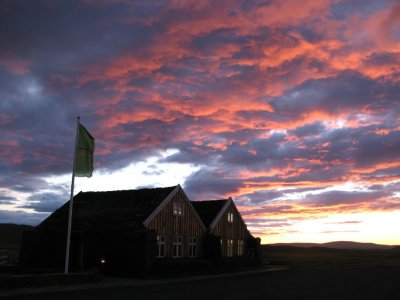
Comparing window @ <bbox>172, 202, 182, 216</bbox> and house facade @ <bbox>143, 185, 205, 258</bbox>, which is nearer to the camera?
house facade @ <bbox>143, 185, 205, 258</bbox>

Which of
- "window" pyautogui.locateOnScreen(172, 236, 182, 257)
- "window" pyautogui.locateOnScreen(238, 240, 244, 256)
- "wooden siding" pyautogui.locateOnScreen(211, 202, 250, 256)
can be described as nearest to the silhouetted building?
"window" pyautogui.locateOnScreen(172, 236, 182, 257)

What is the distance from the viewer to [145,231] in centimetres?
3266

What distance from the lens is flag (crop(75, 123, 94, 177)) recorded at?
27139 mm

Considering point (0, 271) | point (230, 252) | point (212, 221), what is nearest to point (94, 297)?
point (0, 271)

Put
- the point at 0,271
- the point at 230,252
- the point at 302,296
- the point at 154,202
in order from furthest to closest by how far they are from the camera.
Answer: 1. the point at 230,252
2. the point at 154,202
3. the point at 0,271
4. the point at 302,296

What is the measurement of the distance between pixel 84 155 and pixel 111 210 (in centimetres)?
1174

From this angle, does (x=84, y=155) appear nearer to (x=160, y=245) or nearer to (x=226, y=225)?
(x=160, y=245)

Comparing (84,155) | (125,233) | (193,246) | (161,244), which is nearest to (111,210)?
(125,233)

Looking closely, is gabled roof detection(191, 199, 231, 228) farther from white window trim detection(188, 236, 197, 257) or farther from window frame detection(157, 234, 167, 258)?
window frame detection(157, 234, 167, 258)

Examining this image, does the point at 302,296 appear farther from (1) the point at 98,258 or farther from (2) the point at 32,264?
(2) the point at 32,264

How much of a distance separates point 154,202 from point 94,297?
17.3 metres

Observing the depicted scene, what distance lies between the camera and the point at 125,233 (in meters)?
33.7

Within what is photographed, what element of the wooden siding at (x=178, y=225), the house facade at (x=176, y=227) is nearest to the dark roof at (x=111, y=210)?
the house facade at (x=176, y=227)

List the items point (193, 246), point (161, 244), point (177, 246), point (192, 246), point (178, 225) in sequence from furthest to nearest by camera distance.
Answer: point (193, 246)
point (192, 246)
point (178, 225)
point (177, 246)
point (161, 244)
